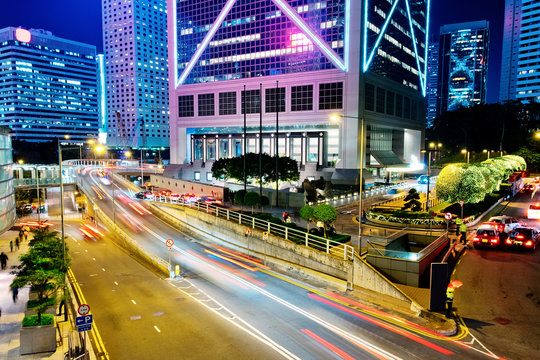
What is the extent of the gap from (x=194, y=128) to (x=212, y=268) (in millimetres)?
73986

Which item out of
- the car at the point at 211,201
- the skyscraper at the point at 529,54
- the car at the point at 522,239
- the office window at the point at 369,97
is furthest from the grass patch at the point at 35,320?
the skyscraper at the point at 529,54

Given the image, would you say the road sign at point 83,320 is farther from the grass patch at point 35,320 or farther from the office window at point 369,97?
the office window at point 369,97

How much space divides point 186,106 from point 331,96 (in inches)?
1450

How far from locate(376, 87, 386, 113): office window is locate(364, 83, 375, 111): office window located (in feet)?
8.94

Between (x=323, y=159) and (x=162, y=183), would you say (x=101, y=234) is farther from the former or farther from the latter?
(x=323, y=159)

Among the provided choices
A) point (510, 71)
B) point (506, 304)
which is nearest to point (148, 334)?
point (506, 304)

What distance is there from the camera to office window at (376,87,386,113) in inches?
3191

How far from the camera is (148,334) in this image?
15.2 m

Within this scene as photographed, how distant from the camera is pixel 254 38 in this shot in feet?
272

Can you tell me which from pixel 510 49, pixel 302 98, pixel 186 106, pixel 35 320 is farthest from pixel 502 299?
pixel 510 49

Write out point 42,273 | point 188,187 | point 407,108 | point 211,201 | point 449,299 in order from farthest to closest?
point 407,108, point 188,187, point 211,201, point 449,299, point 42,273

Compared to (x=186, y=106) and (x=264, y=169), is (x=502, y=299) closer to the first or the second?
(x=264, y=169)

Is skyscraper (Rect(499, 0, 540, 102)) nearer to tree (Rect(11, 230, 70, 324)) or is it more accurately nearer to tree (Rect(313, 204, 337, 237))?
tree (Rect(313, 204, 337, 237))

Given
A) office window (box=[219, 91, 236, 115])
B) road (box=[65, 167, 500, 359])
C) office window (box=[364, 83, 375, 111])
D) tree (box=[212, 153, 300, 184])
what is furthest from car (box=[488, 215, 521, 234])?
office window (box=[219, 91, 236, 115])
